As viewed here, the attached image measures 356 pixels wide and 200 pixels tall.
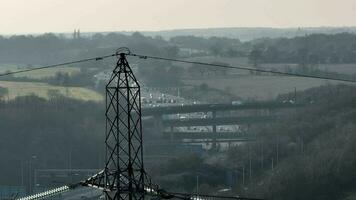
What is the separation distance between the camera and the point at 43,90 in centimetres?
6091

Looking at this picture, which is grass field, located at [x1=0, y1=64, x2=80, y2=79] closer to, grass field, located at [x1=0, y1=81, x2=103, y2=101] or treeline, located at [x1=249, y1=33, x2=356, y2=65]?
grass field, located at [x1=0, y1=81, x2=103, y2=101]

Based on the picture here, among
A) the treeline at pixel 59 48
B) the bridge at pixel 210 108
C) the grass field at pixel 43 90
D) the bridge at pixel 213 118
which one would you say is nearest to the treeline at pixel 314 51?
the treeline at pixel 59 48

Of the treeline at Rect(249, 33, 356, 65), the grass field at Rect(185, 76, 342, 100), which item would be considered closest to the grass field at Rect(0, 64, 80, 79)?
the grass field at Rect(185, 76, 342, 100)

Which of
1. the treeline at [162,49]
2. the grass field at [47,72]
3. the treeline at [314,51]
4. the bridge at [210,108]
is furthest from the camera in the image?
the treeline at [162,49]

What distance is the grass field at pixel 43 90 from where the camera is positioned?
191 feet

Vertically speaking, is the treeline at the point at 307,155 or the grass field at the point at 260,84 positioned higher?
the treeline at the point at 307,155

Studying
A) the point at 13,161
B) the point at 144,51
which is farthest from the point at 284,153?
the point at 144,51

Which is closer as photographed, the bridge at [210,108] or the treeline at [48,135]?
the treeline at [48,135]

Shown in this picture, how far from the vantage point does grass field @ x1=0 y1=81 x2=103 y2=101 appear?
58125 mm

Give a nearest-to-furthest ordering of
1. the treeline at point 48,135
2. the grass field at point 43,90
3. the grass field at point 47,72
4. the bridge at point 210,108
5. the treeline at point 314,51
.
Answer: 1. the treeline at point 48,135
2. the bridge at point 210,108
3. the grass field at point 43,90
4. the grass field at point 47,72
5. the treeline at point 314,51

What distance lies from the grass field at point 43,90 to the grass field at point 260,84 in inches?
265

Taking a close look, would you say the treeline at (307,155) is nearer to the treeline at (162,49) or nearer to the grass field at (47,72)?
the grass field at (47,72)

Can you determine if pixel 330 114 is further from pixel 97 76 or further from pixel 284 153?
pixel 97 76

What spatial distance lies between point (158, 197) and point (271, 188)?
12685mm
